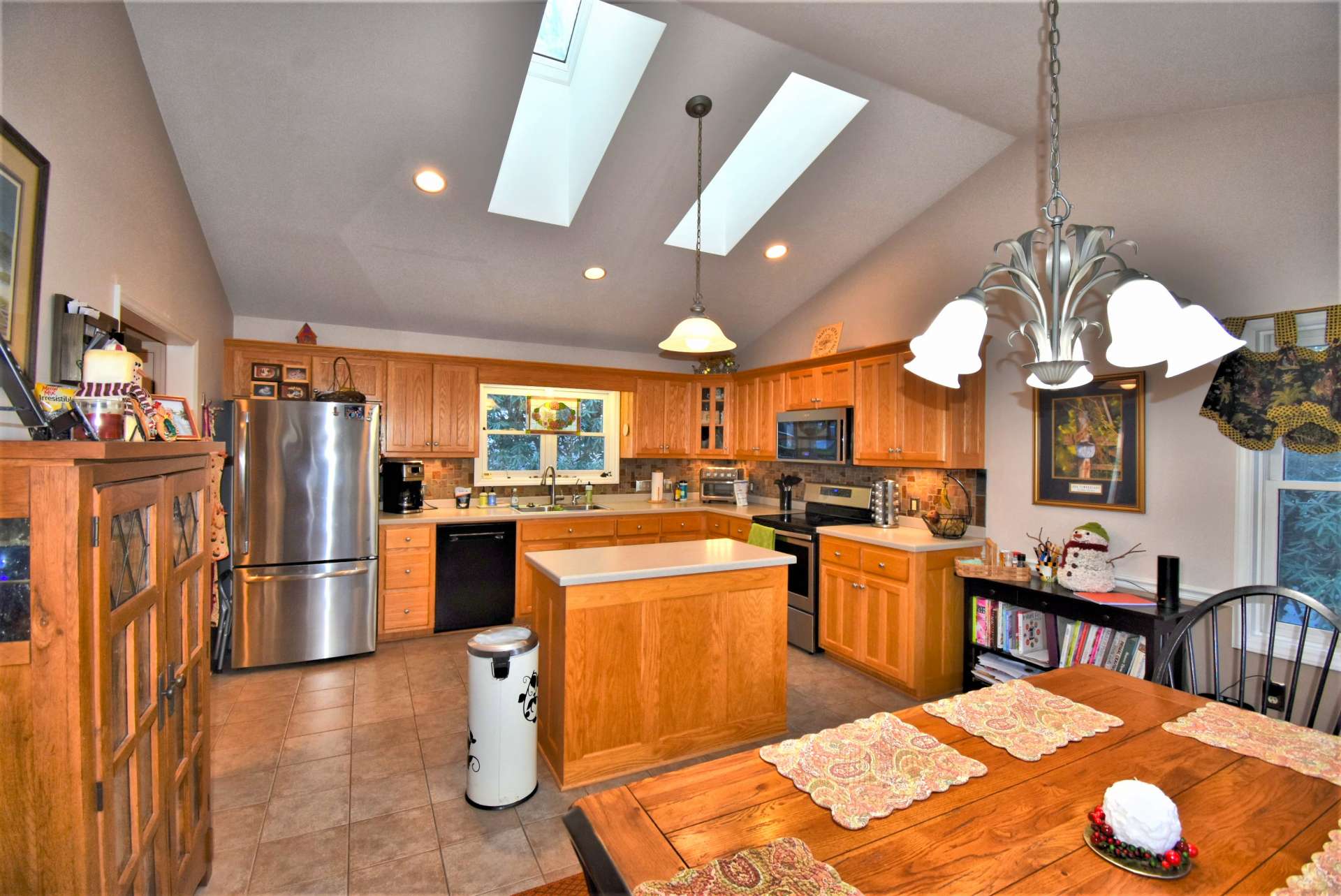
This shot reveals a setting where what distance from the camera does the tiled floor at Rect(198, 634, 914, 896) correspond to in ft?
6.48

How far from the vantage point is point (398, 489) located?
455 centimetres

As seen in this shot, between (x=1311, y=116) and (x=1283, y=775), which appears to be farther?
(x=1311, y=116)

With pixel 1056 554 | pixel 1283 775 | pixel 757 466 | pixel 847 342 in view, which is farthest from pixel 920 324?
pixel 1283 775

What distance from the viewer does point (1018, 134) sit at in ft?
10.1

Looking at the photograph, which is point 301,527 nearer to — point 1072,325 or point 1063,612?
point 1072,325

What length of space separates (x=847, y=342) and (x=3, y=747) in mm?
4433

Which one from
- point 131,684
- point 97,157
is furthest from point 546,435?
point 131,684

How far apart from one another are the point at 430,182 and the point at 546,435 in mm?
2576

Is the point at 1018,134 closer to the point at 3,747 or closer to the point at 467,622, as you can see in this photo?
the point at 3,747

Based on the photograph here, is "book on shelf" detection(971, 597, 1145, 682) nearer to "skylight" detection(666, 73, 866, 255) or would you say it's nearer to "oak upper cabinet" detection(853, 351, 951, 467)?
"oak upper cabinet" detection(853, 351, 951, 467)

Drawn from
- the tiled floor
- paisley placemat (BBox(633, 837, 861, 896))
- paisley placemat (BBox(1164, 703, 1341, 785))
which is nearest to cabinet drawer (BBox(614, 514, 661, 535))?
the tiled floor

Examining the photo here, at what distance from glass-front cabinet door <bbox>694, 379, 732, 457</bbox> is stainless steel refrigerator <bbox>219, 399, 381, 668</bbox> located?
2892 mm

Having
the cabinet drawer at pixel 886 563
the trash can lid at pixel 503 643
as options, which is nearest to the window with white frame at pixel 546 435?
the cabinet drawer at pixel 886 563

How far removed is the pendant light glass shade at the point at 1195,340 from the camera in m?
1.05
